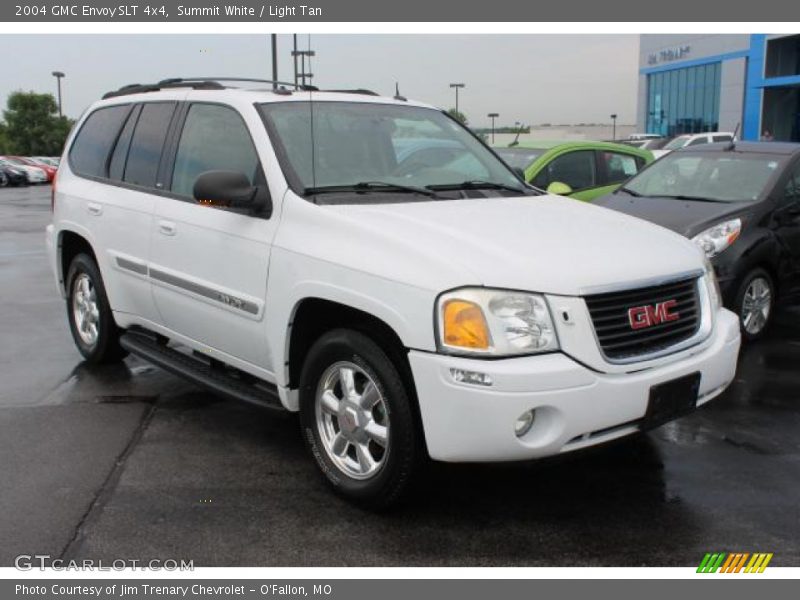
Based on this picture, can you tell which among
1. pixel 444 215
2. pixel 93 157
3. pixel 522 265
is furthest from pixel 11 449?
pixel 522 265

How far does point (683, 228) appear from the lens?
668 cm

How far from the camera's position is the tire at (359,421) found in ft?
11.5

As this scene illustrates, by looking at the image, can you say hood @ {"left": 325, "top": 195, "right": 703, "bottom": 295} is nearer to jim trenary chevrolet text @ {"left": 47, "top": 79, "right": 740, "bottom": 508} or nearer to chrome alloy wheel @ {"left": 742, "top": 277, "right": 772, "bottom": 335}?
jim trenary chevrolet text @ {"left": 47, "top": 79, "right": 740, "bottom": 508}

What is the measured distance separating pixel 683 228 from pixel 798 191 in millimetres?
1438

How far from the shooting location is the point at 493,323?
3.28 m

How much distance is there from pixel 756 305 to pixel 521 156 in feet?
12.4

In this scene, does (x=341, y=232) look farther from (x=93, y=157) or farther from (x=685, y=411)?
(x=93, y=157)

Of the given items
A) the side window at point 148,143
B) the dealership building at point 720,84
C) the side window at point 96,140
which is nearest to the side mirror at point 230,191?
the side window at point 148,143

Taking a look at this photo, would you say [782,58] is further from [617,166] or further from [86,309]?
[86,309]

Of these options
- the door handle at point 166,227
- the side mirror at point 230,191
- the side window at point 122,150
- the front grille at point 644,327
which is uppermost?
the side window at point 122,150

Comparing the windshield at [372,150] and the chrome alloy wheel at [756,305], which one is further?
the chrome alloy wheel at [756,305]

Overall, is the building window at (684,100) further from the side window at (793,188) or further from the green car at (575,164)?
the side window at (793,188)

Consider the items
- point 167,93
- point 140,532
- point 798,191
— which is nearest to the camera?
point 140,532

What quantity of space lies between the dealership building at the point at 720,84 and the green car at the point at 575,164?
36.8 m
